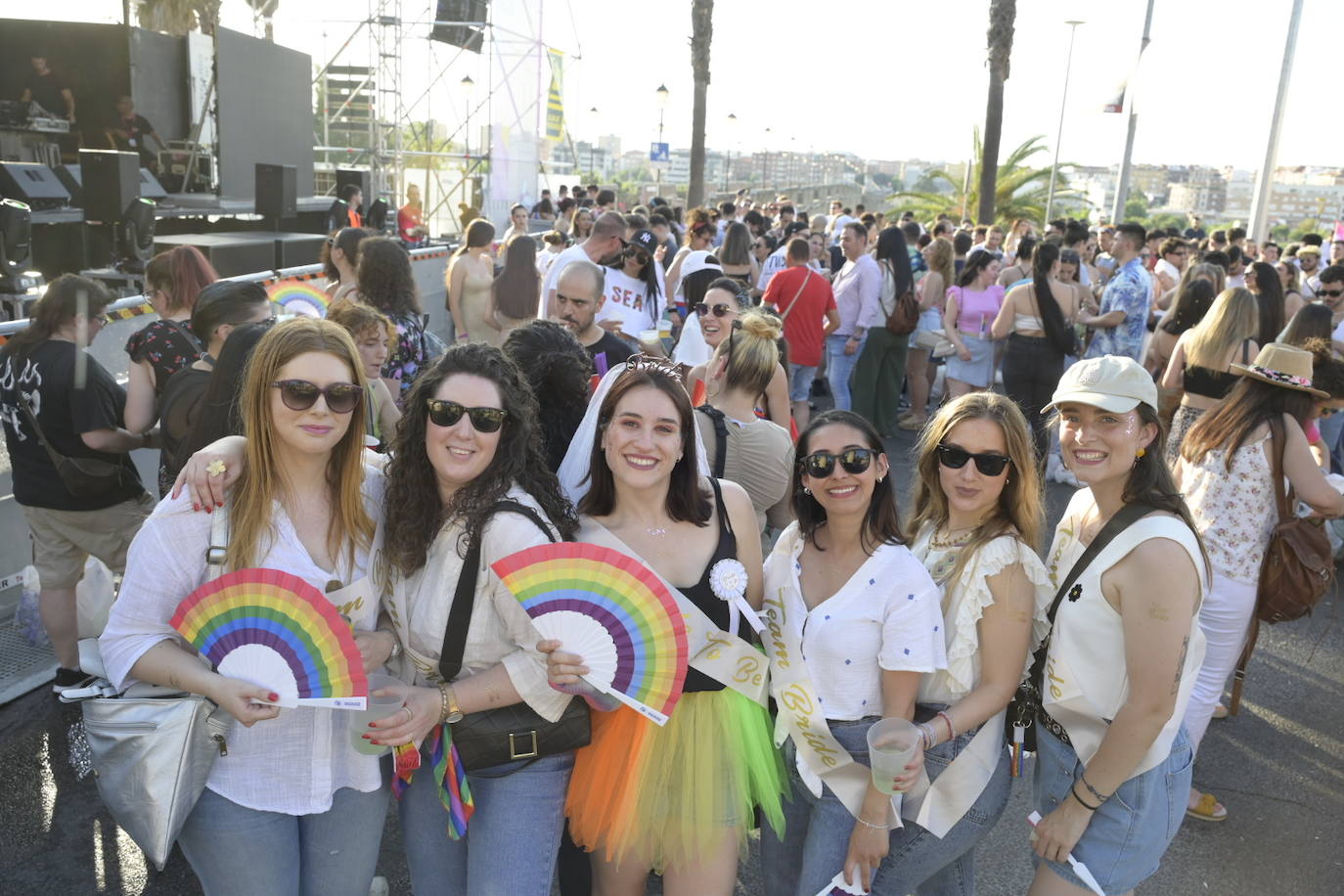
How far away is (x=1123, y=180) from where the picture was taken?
19.1 meters

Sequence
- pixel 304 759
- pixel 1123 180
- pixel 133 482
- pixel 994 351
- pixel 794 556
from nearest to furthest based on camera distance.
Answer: pixel 304 759 < pixel 794 556 < pixel 133 482 < pixel 994 351 < pixel 1123 180

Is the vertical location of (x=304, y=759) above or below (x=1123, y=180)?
below

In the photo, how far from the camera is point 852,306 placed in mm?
→ 8914

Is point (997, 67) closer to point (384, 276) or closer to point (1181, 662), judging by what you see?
point (384, 276)

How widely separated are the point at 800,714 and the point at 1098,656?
69 cm

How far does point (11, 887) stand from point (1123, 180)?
67.4 ft

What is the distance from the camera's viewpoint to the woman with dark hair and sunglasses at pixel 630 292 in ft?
21.4

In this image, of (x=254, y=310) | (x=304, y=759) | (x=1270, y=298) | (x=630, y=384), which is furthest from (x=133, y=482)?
(x=1270, y=298)

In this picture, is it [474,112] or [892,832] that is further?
[474,112]

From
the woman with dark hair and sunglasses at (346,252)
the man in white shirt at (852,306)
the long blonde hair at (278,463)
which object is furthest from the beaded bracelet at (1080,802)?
the man in white shirt at (852,306)

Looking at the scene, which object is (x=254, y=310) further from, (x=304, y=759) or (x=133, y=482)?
(x=304, y=759)

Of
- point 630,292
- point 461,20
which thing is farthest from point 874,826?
point 461,20

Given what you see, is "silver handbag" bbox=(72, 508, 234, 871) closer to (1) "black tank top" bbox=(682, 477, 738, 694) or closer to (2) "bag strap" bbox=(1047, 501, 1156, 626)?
(1) "black tank top" bbox=(682, 477, 738, 694)

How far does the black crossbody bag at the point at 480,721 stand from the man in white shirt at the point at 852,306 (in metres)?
6.88
